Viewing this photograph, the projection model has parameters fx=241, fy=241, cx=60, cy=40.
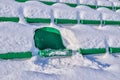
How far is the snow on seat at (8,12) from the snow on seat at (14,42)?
12 centimetres

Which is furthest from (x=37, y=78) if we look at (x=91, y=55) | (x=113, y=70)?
(x=91, y=55)

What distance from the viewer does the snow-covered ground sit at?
1.05 meters

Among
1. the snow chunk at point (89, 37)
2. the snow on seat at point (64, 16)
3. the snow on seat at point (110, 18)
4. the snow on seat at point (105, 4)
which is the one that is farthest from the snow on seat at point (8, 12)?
the snow on seat at point (105, 4)

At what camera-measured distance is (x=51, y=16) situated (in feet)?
5.33

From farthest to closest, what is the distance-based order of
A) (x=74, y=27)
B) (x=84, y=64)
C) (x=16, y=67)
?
(x=74, y=27)
(x=84, y=64)
(x=16, y=67)

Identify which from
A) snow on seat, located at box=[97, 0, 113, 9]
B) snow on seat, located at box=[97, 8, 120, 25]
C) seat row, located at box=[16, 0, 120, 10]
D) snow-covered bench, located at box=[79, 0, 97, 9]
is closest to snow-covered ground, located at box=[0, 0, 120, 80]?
snow on seat, located at box=[97, 8, 120, 25]

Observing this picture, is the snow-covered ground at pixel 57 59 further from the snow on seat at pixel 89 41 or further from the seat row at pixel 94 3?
the seat row at pixel 94 3

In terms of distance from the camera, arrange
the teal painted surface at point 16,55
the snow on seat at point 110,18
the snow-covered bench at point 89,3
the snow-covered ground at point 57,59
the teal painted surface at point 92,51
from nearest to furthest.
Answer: the snow-covered ground at point 57,59
the teal painted surface at point 16,55
the teal painted surface at point 92,51
the snow on seat at point 110,18
the snow-covered bench at point 89,3

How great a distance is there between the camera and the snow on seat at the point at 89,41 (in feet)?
4.65

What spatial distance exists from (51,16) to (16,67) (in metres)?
0.58

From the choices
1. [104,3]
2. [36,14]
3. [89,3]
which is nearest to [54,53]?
[36,14]

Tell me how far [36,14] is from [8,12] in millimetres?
186

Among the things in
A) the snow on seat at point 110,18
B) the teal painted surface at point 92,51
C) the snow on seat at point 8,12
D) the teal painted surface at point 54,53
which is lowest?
the teal painted surface at point 92,51

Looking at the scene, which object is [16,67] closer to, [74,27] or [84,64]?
[84,64]
